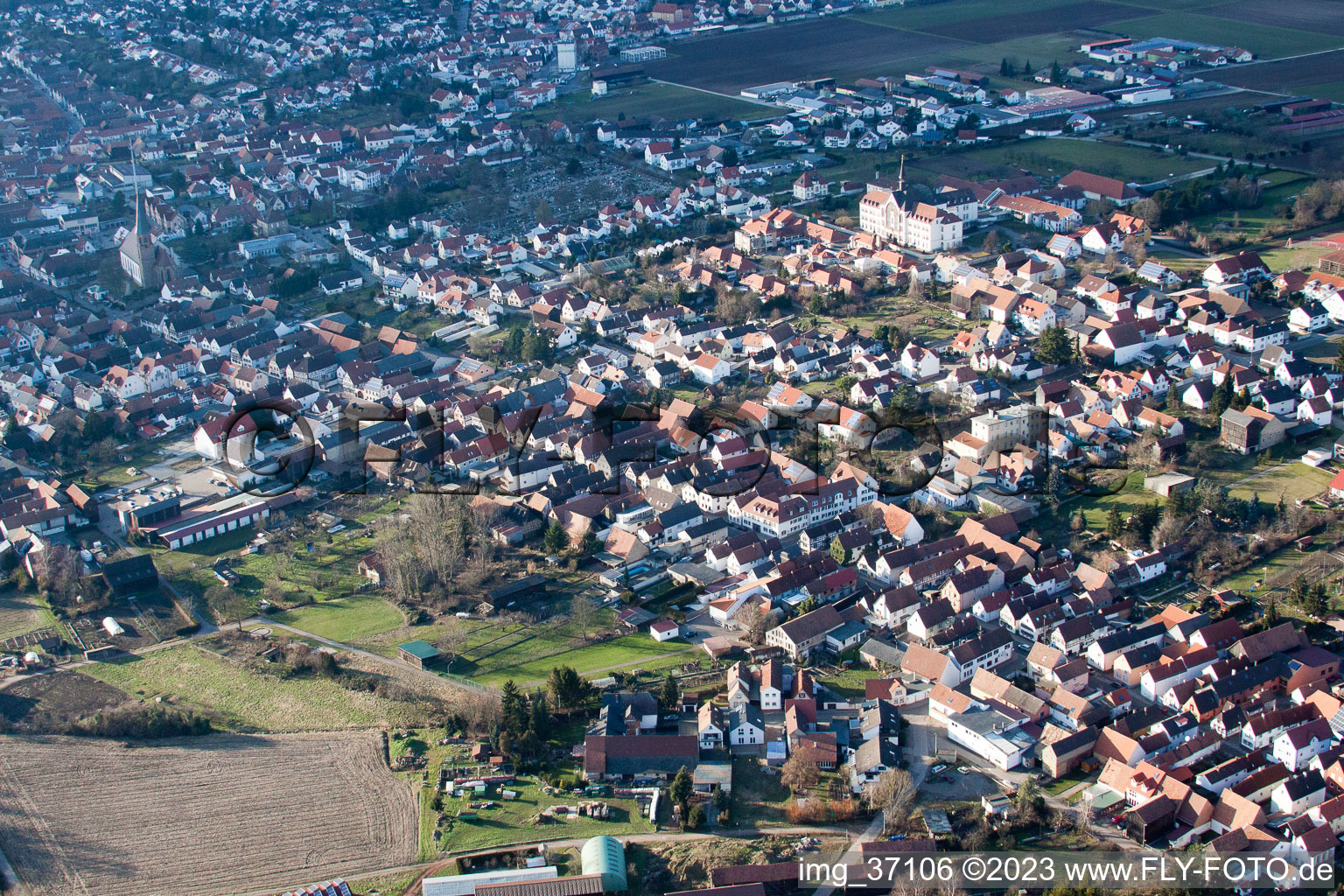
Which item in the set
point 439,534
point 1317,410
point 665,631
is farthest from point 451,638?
point 1317,410

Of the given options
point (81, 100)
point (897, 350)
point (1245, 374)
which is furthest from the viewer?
point (81, 100)

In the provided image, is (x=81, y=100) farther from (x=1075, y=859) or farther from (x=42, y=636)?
(x=1075, y=859)

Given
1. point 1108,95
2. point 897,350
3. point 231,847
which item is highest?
point 1108,95

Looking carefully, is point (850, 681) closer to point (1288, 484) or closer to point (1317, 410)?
point (1288, 484)

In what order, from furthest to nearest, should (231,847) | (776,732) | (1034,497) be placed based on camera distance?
(1034,497) < (776,732) < (231,847)

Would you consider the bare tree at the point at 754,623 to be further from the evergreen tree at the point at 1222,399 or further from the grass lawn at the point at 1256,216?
the grass lawn at the point at 1256,216

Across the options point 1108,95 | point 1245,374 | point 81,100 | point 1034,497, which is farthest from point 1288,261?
point 81,100

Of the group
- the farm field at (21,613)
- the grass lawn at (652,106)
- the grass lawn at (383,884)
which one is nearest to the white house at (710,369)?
the farm field at (21,613)
